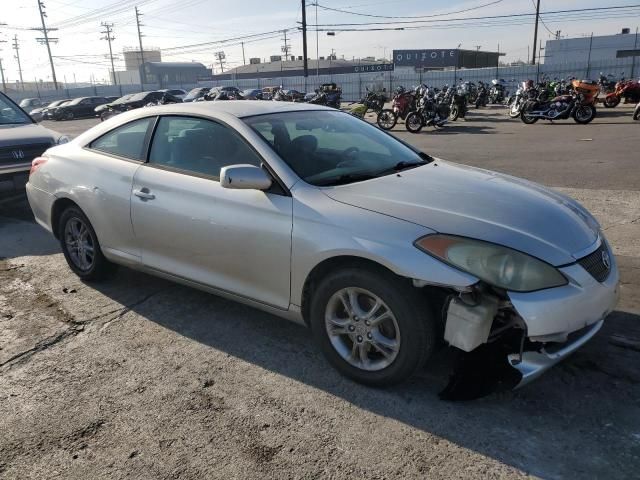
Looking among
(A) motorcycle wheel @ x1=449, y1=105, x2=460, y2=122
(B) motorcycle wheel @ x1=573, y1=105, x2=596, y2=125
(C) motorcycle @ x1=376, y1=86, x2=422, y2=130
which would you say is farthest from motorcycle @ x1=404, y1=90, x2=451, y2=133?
(B) motorcycle wheel @ x1=573, y1=105, x2=596, y2=125

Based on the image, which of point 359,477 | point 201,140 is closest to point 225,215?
point 201,140

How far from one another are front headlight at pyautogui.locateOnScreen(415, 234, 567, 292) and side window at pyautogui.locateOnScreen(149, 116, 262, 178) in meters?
1.38

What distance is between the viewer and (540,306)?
2.54 metres

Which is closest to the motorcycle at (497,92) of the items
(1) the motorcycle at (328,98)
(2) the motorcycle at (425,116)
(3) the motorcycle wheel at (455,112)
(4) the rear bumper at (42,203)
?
(3) the motorcycle wheel at (455,112)

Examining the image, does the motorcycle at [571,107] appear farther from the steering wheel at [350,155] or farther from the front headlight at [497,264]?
the front headlight at [497,264]

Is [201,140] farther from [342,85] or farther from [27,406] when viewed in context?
[342,85]

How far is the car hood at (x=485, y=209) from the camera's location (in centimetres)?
275

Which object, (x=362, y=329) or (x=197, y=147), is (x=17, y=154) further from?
(x=362, y=329)

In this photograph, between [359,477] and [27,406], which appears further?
[27,406]

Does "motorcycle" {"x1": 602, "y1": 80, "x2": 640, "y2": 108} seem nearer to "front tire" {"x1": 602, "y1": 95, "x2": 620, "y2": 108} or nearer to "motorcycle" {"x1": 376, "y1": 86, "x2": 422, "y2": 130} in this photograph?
"front tire" {"x1": 602, "y1": 95, "x2": 620, "y2": 108}

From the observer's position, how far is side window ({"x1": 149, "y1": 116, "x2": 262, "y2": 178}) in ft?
11.8

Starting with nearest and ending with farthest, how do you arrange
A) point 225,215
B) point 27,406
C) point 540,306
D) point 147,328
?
point 540,306
point 27,406
point 225,215
point 147,328

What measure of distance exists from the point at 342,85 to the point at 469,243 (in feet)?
131

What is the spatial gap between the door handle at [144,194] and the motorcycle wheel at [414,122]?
15.3 meters
